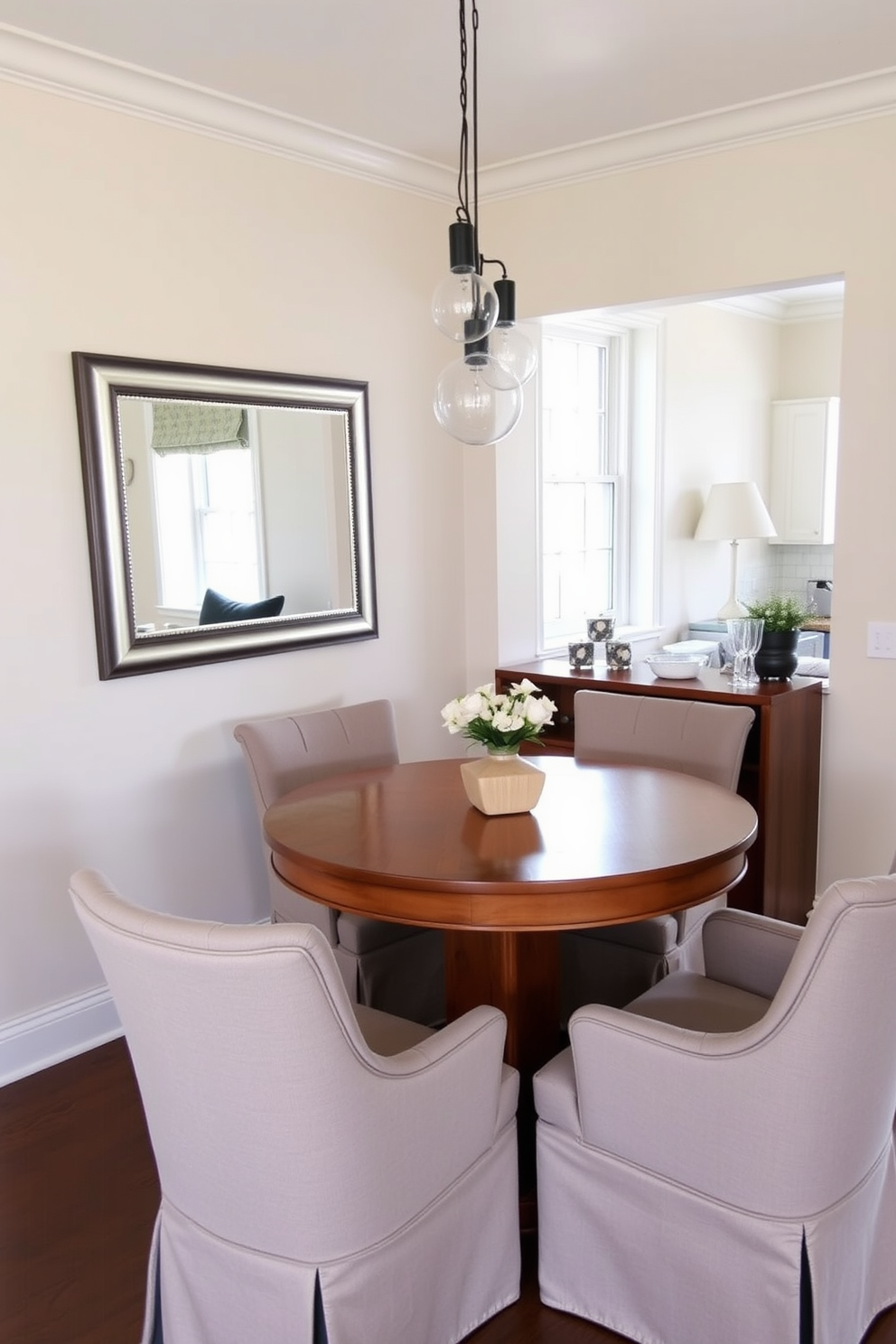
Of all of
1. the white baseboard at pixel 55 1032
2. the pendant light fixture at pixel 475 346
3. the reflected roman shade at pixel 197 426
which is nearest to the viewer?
the pendant light fixture at pixel 475 346

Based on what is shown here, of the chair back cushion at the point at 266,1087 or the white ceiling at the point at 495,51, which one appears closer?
the chair back cushion at the point at 266,1087

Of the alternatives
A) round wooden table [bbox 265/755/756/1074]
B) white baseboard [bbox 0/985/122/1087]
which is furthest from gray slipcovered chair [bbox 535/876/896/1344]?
white baseboard [bbox 0/985/122/1087]

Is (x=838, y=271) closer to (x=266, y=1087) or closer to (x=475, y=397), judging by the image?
(x=475, y=397)

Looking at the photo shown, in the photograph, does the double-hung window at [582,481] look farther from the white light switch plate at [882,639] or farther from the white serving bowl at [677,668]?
the white light switch plate at [882,639]

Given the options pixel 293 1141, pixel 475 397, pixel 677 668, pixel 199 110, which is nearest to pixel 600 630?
pixel 677 668

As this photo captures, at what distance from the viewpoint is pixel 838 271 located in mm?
3164

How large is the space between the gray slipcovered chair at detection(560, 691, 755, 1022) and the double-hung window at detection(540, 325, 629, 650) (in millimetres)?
1436

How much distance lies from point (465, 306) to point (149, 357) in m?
1.26

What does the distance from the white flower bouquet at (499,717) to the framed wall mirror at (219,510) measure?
1135 millimetres

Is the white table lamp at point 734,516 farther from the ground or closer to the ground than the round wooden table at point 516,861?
farther from the ground

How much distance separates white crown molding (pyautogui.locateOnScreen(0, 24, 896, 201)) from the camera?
8.74 feet

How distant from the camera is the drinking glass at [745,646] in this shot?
3398 mm

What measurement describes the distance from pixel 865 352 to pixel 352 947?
2.32 metres

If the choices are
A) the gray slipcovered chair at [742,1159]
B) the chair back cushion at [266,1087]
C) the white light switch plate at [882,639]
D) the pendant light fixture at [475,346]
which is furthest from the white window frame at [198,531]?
the white light switch plate at [882,639]
